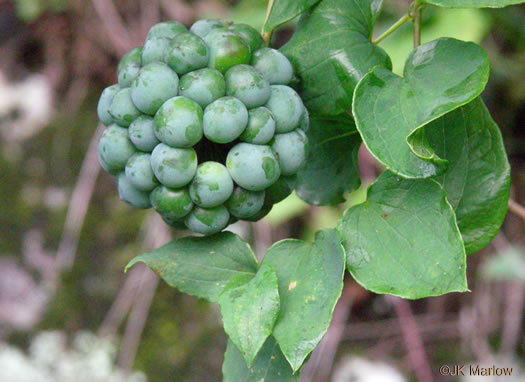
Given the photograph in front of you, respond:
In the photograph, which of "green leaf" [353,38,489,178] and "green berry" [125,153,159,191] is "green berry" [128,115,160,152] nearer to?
"green berry" [125,153,159,191]

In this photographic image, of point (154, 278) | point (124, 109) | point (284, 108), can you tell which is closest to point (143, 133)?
point (124, 109)

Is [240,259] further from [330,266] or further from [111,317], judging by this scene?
[111,317]

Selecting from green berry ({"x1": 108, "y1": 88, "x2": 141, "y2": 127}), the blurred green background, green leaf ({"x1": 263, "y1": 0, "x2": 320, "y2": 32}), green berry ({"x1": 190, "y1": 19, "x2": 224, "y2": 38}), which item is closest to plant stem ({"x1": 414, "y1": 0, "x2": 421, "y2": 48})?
green leaf ({"x1": 263, "y1": 0, "x2": 320, "y2": 32})

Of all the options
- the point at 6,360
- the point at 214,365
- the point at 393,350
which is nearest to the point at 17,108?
the point at 6,360

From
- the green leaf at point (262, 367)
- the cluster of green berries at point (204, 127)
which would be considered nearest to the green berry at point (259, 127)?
the cluster of green berries at point (204, 127)

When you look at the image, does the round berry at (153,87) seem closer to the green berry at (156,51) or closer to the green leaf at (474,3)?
the green berry at (156,51)
